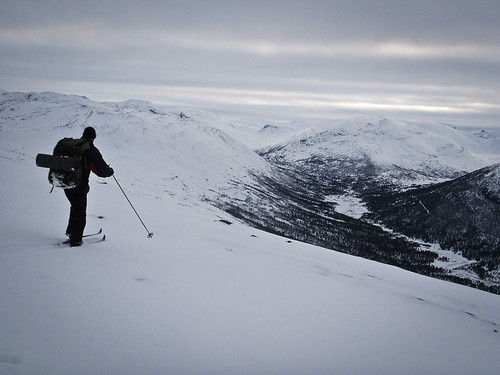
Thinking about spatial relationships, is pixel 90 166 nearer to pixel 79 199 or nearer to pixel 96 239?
pixel 79 199

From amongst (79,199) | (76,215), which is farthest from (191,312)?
(79,199)

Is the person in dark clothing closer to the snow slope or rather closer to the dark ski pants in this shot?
the dark ski pants

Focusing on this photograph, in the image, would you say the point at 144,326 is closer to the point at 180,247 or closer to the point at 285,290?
the point at 285,290

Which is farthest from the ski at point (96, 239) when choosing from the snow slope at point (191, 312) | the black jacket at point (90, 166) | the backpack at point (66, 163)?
the backpack at point (66, 163)

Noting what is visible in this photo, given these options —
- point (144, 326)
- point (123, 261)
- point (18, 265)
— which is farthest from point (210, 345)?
point (18, 265)

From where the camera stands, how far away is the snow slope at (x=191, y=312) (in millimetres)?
4117

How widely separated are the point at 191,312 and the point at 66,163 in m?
4.68

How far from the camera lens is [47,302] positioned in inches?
184

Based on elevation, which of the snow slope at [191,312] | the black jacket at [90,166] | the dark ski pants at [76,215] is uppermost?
the black jacket at [90,166]

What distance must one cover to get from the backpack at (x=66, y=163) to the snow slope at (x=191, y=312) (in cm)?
162

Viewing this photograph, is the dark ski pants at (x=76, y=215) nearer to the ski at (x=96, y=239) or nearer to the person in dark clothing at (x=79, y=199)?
the person in dark clothing at (x=79, y=199)

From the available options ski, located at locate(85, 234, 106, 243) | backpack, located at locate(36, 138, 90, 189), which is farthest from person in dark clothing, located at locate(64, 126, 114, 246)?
ski, located at locate(85, 234, 106, 243)

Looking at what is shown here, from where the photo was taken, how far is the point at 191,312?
5.55m

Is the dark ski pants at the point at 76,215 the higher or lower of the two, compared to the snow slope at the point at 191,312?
higher
